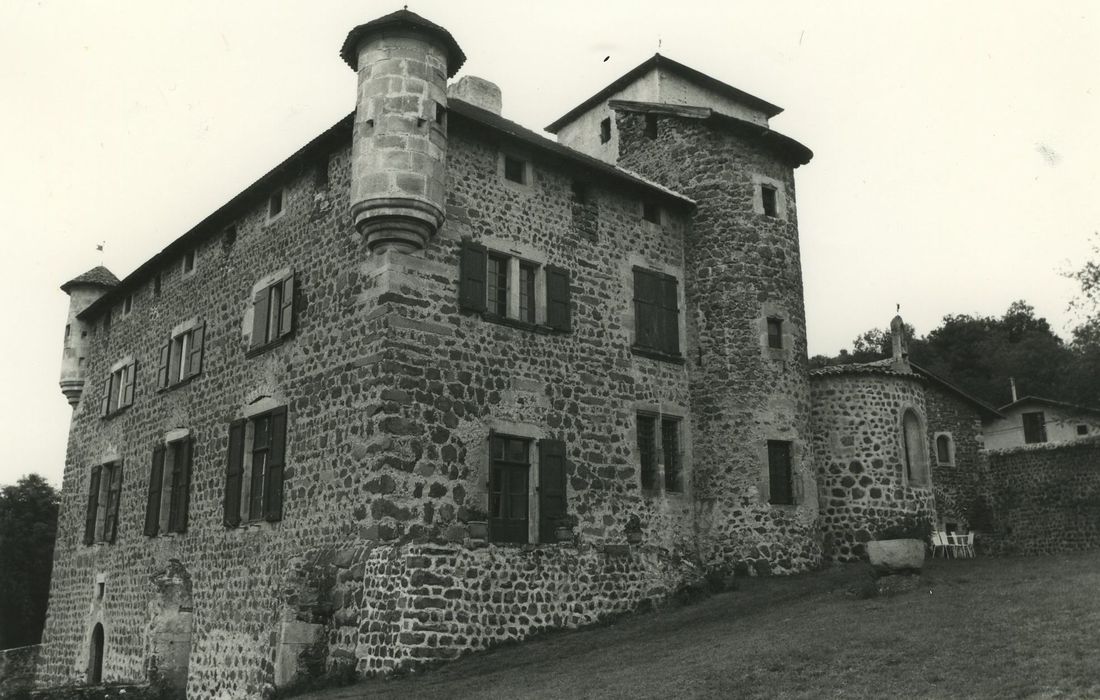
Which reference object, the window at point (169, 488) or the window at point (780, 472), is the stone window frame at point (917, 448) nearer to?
the window at point (780, 472)

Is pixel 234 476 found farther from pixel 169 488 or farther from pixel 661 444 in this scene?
pixel 661 444

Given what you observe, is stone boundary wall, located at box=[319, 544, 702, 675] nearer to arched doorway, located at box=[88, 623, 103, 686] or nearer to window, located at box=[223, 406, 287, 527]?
window, located at box=[223, 406, 287, 527]

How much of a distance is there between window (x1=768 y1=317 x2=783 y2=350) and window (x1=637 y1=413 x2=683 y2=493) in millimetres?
2763

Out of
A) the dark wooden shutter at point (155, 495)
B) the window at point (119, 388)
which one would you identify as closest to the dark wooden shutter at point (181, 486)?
the dark wooden shutter at point (155, 495)

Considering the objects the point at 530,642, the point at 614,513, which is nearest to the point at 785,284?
the point at 614,513

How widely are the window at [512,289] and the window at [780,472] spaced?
544 centimetres

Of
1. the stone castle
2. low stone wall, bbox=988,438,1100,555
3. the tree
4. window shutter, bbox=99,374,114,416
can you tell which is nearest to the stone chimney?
the stone castle

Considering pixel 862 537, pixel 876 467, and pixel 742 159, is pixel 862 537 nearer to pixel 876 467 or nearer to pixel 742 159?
pixel 876 467

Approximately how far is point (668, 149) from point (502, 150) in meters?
5.75

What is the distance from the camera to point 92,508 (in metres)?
25.8

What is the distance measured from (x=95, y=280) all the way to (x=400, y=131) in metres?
17.4

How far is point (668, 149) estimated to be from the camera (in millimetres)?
22859

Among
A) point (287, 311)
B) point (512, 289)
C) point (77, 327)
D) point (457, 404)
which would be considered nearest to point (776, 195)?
point (512, 289)

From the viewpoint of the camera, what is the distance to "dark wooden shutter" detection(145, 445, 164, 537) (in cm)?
2197
